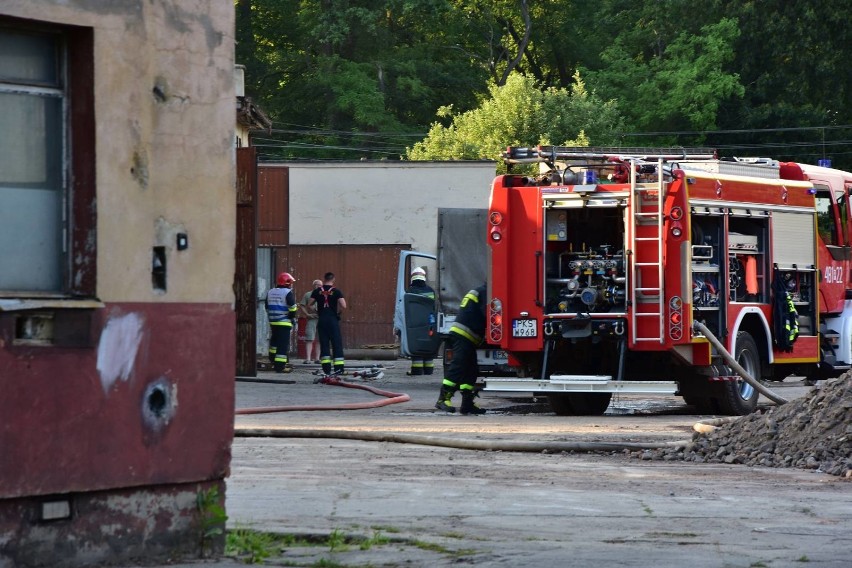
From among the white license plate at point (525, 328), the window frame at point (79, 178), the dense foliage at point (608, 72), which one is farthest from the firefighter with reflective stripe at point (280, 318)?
the dense foliage at point (608, 72)

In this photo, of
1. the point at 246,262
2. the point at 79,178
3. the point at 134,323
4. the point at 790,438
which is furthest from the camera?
the point at 246,262

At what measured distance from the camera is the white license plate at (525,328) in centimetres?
1788

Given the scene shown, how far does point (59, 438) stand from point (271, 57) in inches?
2130

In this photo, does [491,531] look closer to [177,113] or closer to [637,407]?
[177,113]

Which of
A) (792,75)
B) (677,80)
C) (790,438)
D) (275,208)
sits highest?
(792,75)

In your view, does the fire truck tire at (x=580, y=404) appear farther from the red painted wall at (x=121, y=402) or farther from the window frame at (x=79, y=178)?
the window frame at (x=79, y=178)

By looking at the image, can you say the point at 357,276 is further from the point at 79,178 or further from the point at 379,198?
the point at 79,178

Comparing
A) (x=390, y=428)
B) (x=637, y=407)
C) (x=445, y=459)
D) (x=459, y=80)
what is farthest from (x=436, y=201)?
(x=459, y=80)

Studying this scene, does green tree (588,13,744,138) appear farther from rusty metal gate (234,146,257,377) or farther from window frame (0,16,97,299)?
window frame (0,16,97,299)

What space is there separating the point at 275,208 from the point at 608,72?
25385 mm

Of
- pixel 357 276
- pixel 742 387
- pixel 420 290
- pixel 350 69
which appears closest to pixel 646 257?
pixel 742 387

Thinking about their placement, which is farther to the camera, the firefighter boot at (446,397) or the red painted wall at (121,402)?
the firefighter boot at (446,397)

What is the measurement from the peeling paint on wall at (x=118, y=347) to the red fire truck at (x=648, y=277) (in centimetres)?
958

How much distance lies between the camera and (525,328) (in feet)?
58.7
